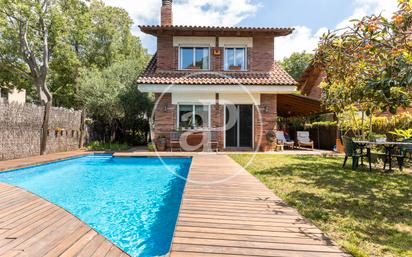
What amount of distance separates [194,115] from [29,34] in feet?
51.7

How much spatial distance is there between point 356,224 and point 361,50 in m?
3.76

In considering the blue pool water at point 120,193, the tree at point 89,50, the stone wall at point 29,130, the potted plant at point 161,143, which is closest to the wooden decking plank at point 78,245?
the blue pool water at point 120,193

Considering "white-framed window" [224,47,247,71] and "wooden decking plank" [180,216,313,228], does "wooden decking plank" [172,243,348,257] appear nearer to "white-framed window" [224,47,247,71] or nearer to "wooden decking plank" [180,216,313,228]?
"wooden decking plank" [180,216,313,228]

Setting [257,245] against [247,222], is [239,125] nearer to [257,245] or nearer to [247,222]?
[247,222]

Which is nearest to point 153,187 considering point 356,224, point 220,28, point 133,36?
point 356,224

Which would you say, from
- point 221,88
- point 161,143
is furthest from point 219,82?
point 161,143

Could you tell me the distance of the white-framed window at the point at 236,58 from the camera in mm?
14914

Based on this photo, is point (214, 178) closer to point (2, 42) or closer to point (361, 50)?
point (361, 50)

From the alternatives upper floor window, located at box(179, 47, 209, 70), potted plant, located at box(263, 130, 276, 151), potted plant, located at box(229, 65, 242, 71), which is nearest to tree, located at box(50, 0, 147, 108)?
upper floor window, located at box(179, 47, 209, 70)

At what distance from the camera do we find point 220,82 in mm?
13562

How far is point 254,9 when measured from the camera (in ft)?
53.0

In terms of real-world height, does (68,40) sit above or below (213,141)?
above

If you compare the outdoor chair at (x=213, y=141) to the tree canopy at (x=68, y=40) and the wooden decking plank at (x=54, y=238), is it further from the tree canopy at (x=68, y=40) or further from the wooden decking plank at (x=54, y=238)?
the tree canopy at (x=68, y=40)

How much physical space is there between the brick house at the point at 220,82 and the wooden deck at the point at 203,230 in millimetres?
9476
